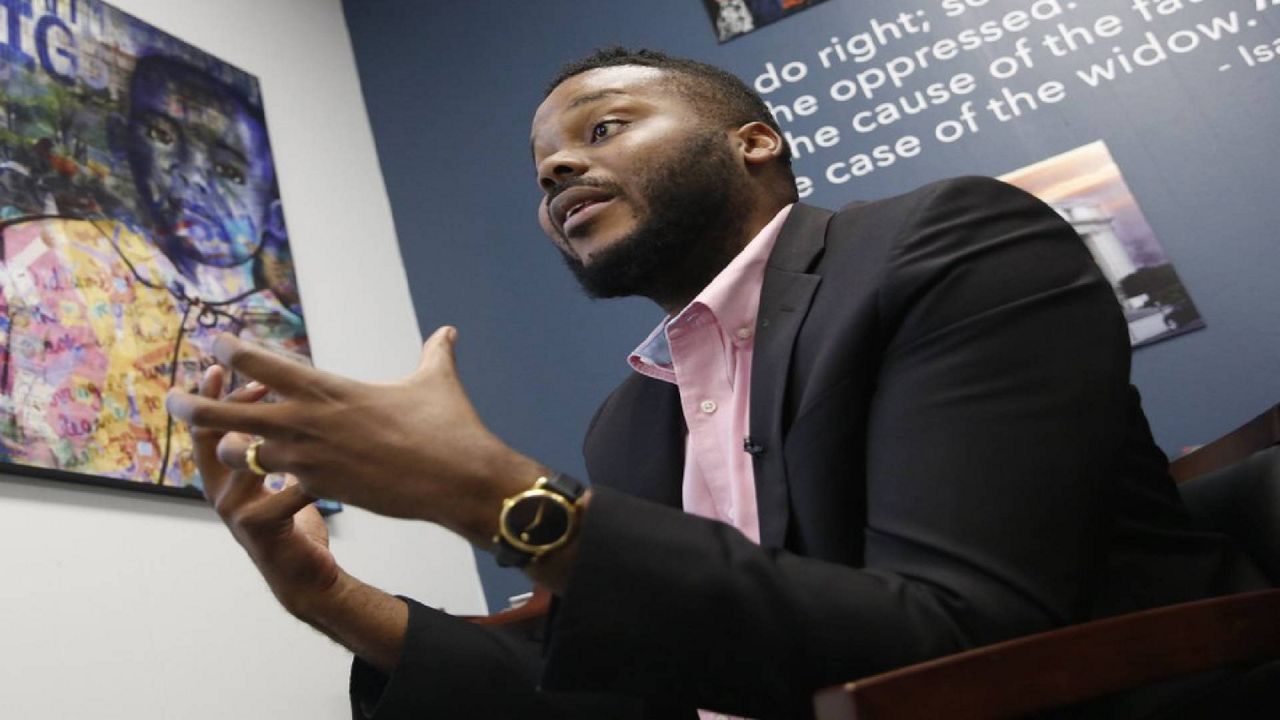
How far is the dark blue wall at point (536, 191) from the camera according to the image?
223 centimetres

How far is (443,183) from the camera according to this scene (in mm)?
3168

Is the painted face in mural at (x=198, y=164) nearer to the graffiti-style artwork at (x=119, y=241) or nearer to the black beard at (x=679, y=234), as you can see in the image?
the graffiti-style artwork at (x=119, y=241)

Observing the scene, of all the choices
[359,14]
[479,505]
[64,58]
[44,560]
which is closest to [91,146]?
[64,58]

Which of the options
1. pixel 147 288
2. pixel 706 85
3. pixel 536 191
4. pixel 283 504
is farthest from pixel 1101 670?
pixel 536 191

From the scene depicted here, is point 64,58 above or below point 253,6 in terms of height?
below

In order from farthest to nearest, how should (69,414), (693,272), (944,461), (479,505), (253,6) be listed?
(253,6) → (69,414) → (693,272) → (944,461) → (479,505)

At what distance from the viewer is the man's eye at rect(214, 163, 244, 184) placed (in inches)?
102

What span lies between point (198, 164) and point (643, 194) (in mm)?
1539

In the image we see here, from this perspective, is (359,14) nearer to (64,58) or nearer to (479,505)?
(64,58)

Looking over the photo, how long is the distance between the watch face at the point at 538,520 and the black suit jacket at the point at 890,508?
0.07 feet

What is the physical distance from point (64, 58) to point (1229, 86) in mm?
2599

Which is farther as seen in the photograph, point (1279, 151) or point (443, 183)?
point (443, 183)

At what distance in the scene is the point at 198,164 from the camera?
2531 mm

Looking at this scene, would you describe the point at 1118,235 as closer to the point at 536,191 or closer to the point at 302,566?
the point at 536,191
